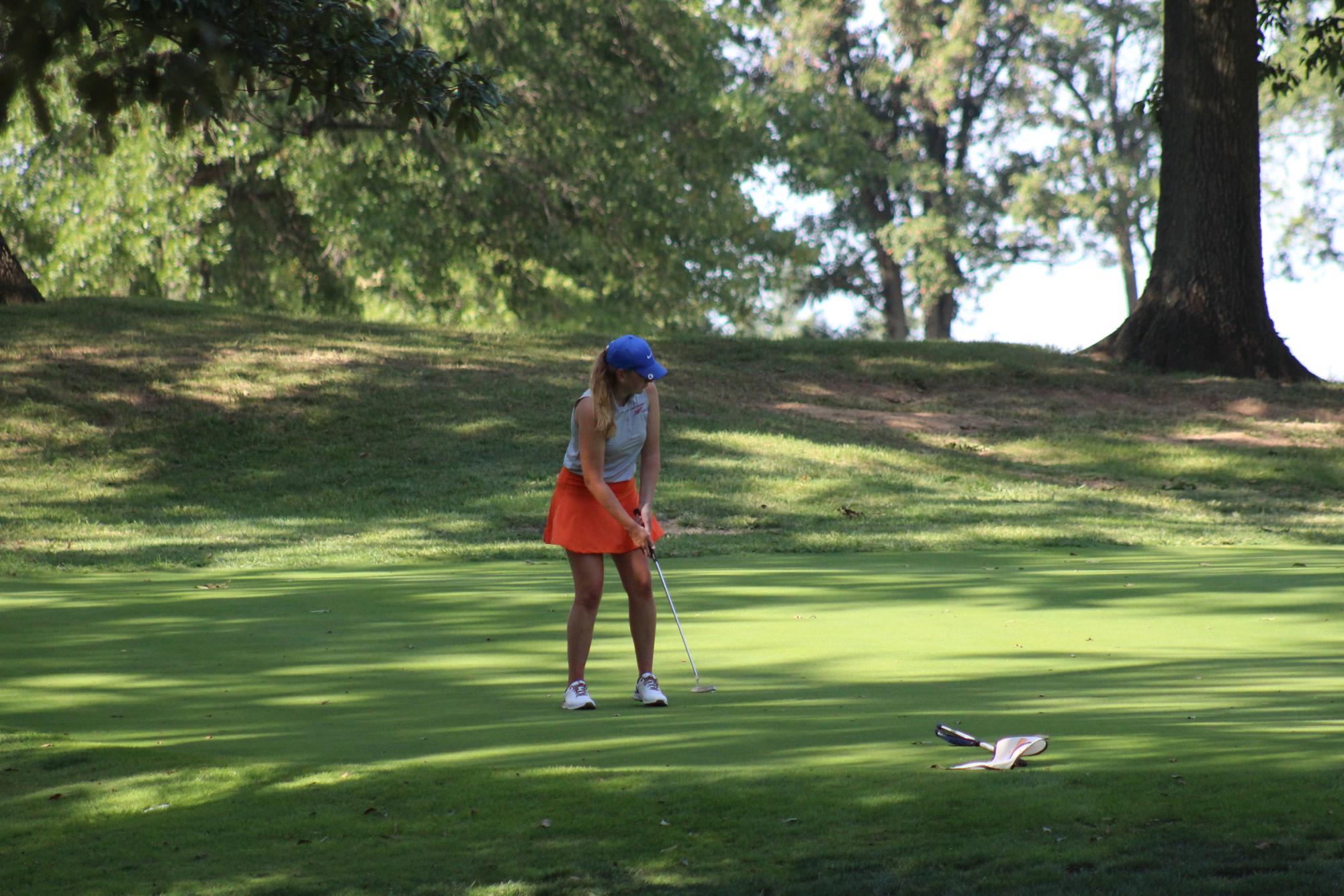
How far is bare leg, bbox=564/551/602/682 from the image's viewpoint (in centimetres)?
750

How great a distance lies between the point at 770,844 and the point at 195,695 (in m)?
3.75

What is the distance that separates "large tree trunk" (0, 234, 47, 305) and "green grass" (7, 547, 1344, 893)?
17.1 m

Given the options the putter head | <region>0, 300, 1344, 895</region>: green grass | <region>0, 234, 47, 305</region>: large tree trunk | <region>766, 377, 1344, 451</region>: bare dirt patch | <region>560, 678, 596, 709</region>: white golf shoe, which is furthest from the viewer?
<region>0, 234, 47, 305</region>: large tree trunk

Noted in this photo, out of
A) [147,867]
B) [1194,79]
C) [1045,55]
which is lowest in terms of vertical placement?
[147,867]

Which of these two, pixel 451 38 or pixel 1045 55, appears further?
pixel 1045 55

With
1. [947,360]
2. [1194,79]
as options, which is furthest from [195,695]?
[1194,79]

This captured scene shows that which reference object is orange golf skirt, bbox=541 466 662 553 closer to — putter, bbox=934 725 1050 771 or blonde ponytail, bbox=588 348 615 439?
blonde ponytail, bbox=588 348 615 439

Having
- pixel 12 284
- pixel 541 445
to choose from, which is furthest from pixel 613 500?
pixel 12 284

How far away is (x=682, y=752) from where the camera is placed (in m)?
6.32

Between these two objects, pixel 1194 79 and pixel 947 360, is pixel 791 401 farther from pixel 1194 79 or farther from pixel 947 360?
pixel 1194 79

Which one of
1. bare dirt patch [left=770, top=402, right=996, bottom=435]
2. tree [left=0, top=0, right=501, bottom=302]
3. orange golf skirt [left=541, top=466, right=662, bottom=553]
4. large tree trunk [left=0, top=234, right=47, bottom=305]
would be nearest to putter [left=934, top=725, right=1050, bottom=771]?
orange golf skirt [left=541, top=466, right=662, bottom=553]

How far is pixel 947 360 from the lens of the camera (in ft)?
93.2

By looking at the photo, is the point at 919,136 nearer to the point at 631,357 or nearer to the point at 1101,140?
the point at 1101,140

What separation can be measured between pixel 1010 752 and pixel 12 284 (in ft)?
80.3
